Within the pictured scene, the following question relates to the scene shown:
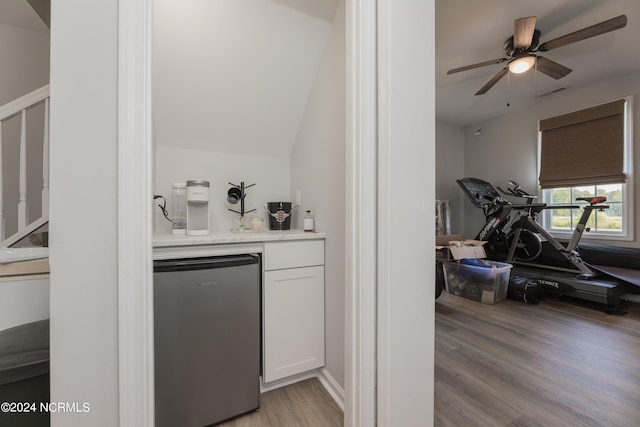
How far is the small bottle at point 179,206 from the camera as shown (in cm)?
158

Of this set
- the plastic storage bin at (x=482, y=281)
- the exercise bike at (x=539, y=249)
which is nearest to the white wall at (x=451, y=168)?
the exercise bike at (x=539, y=249)

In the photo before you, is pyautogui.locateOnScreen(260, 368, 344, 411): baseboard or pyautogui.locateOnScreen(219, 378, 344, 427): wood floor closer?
pyautogui.locateOnScreen(219, 378, 344, 427): wood floor

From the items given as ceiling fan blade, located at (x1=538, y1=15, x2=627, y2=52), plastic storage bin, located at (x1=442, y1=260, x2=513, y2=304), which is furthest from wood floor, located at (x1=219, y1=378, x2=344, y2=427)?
ceiling fan blade, located at (x1=538, y1=15, x2=627, y2=52)

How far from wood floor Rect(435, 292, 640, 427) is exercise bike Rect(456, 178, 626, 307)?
0.27m

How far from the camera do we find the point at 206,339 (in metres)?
1.21

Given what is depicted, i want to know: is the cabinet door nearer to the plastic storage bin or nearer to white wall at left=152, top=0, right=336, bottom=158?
white wall at left=152, top=0, right=336, bottom=158


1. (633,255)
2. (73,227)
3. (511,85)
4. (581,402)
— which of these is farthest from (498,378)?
(511,85)

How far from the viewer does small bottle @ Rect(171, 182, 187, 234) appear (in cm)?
158

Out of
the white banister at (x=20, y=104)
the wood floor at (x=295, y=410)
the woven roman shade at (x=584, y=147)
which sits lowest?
the wood floor at (x=295, y=410)

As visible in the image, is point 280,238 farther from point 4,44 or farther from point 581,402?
point 4,44

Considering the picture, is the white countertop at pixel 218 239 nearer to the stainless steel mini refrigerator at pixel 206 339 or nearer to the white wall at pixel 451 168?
the stainless steel mini refrigerator at pixel 206 339

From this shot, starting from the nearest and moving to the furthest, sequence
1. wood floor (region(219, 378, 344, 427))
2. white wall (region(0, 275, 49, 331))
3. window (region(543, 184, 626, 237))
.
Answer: white wall (region(0, 275, 49, 331))
wood floor (region(219, 378, 344, 427))
window (region(543, 184, 626, 237))

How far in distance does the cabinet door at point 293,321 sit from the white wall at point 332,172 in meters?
0.06

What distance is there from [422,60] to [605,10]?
2.56 m
